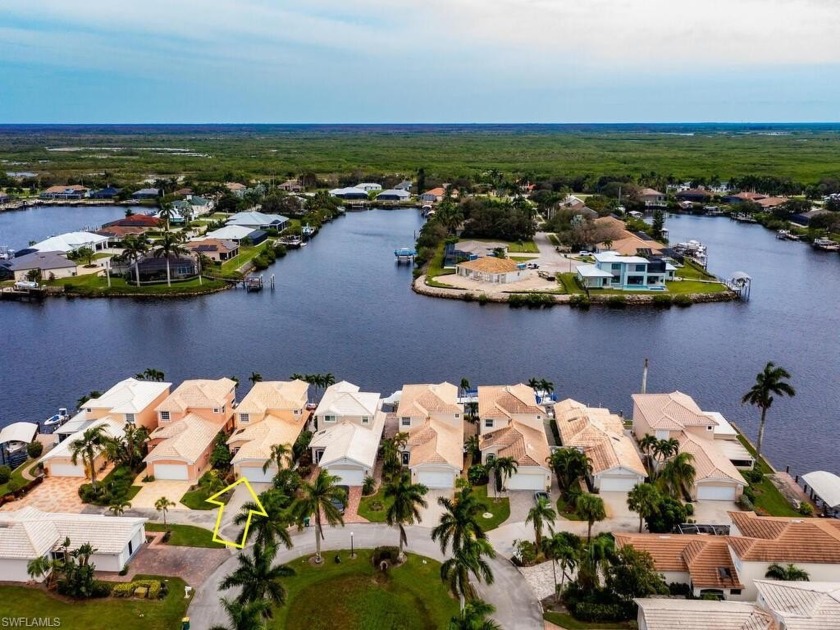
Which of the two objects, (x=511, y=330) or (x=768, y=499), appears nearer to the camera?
(x=768, y=499)

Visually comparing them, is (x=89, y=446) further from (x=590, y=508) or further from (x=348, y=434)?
(x=590, y=508)

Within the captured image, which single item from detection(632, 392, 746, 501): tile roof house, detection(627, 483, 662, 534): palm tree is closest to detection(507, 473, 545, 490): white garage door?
detection(627, 483, 662, 534): palm tree

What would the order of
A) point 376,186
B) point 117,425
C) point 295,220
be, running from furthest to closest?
point 376,186 < point 295,220 < point 117,425

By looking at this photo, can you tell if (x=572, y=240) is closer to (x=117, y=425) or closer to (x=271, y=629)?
(x=117, y=425)

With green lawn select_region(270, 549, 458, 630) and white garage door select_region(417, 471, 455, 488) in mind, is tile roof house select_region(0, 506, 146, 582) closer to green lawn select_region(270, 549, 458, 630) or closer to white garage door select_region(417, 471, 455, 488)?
green lawn select_region(270, 549, 458, 630)

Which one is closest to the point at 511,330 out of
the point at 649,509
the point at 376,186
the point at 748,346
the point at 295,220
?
the point at 748,346

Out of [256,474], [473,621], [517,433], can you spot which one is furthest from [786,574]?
[256,474]
